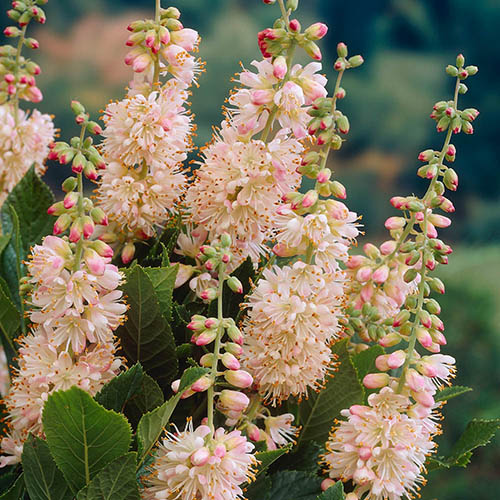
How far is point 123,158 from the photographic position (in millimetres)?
521

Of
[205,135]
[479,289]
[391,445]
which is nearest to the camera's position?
[391,445]

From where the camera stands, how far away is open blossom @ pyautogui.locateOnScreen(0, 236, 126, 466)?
413mm

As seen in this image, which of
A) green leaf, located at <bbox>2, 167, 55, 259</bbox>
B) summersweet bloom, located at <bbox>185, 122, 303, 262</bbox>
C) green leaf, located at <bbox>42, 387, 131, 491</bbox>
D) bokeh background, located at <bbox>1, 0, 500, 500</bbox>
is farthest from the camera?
bokeh background, located at <bbox>1, 0, 500, 500</bbox>

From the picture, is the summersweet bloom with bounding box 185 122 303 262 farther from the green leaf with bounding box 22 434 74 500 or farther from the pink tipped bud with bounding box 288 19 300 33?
the green leaf with bounding box 22 434 74 500

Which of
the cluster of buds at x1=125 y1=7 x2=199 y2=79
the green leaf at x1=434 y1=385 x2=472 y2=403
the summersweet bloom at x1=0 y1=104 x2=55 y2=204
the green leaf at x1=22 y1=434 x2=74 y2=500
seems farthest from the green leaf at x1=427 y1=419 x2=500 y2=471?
the summersweet bloom at x1=0 y1=104 x2=55 y2=204

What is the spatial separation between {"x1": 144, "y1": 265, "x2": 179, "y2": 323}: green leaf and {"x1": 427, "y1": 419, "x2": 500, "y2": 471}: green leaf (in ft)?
0.75

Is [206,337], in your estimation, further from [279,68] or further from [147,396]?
[279,68]

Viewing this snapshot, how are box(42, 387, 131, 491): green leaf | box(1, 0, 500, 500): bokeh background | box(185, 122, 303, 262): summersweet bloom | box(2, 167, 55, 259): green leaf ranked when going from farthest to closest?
box(1, 0, 500, 500): bokeh background, box(2, 167, 55, 259): green leaf, box(185, 122, 303, 262): summersweet bloom, box(42, 387, 131, 491): green leaf

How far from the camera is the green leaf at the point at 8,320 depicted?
0.51 metres

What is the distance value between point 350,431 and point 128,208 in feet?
0.78

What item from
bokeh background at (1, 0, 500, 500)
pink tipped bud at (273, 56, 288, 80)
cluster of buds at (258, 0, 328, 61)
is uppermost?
cluster of buds at (258, 0, 328, 61)

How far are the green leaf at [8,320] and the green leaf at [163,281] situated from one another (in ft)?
0.42

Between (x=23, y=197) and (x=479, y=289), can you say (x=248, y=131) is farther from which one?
(x=479, y=289)

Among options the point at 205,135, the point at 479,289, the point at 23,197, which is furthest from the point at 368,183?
the point at 23,197
